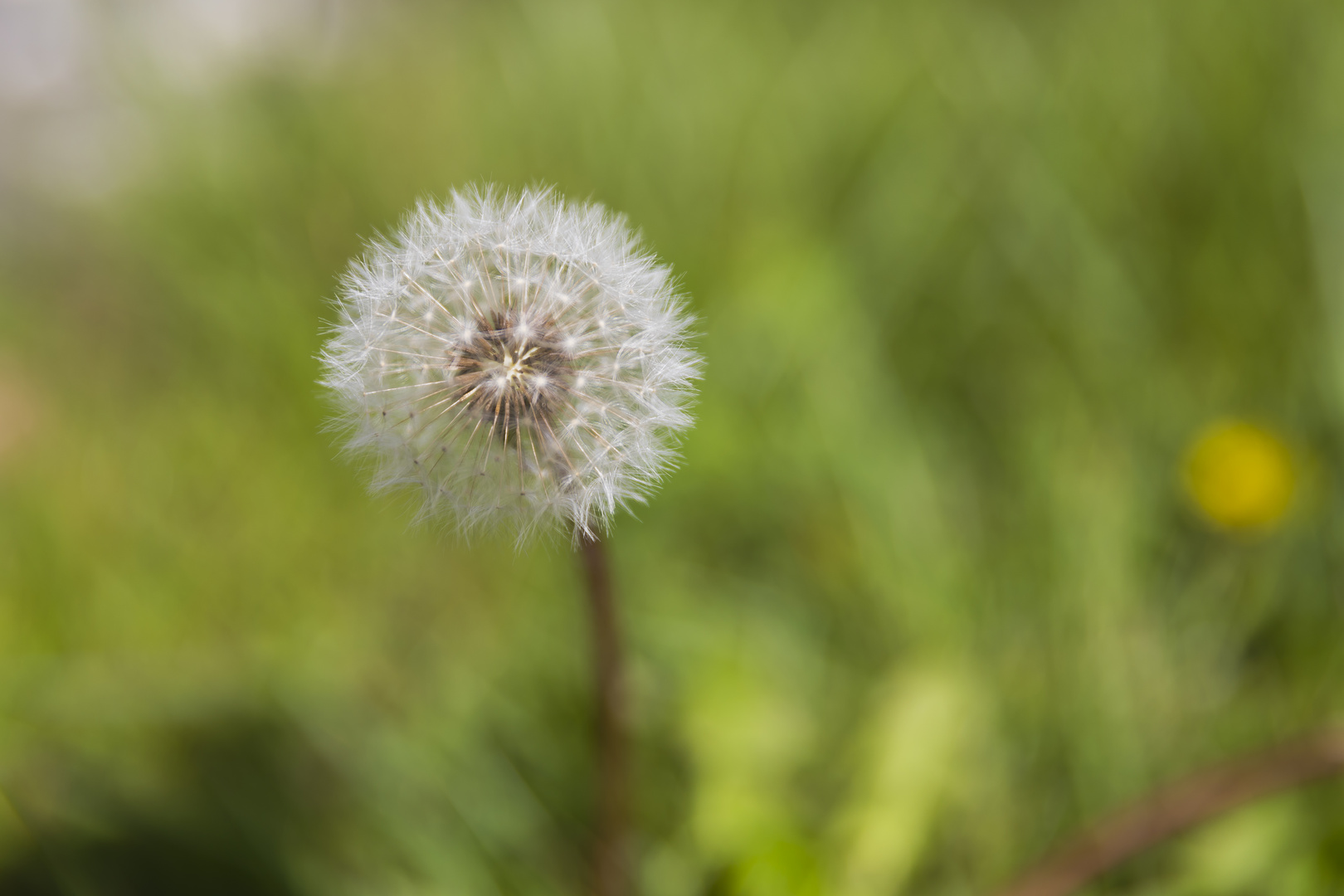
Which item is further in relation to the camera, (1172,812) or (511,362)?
(1172,812)

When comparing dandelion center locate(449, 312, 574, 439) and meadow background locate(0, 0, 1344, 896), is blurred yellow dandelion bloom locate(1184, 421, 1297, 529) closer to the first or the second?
meadow background locate(0, 0, 1344, 896)

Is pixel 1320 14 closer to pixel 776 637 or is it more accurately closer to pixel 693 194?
pixel 693 194

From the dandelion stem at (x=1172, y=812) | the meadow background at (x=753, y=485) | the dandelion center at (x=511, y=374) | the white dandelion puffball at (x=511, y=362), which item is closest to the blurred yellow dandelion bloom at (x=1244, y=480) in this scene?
the meadow background at (x=753, y=485)

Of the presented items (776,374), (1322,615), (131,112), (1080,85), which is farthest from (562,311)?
(131,112)

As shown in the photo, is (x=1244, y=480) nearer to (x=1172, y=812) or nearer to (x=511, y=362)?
(x=1172, y=812)

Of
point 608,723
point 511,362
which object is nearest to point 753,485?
point 608,723

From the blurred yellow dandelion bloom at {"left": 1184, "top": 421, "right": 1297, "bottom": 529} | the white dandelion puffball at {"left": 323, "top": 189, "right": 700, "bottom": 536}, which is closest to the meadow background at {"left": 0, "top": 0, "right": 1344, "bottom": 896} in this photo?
the blurred yellow dandelion bloom at {"left": 1184, "top": 421, "right": 1297, "bottom": 529}

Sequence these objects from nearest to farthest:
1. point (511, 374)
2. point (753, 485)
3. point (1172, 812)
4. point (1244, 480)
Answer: point (511, 374) < point (1172, 812) < point (1244, 480) < point (753, 485)
